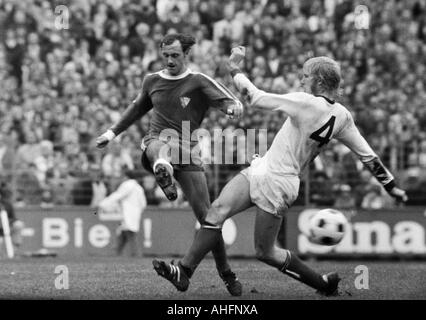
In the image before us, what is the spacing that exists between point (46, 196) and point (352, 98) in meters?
6.77

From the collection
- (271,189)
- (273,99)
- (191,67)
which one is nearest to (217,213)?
(271,189)

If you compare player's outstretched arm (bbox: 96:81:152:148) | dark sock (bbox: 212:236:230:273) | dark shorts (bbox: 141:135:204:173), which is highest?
player's outstretched arm (bbox: 96:81:152:148)

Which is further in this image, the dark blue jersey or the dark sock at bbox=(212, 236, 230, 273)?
the dark blue jersey

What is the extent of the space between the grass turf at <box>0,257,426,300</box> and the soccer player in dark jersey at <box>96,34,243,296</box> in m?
0.67

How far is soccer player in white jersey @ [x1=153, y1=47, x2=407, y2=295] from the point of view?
998 centimetres

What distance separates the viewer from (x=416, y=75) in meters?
24.0

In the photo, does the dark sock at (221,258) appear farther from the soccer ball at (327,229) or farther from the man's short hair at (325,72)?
the man's short hair at (325,72)

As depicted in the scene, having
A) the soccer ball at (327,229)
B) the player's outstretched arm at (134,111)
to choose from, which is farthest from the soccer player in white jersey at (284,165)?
the player's outstretched arm at (134,111)

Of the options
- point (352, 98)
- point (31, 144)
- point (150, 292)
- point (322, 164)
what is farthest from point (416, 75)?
point (150, 292)

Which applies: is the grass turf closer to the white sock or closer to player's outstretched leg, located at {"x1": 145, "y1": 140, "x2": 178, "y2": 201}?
player's outstretched leg, located at {"x1": 145, "y1": 140, "x2": 178, "y2": 201}

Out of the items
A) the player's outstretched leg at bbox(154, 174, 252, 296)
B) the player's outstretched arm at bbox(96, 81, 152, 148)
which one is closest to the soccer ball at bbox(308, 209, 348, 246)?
the player's outstretched leg at bbox(154, 174, 252, 296)

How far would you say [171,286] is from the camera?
454 inches

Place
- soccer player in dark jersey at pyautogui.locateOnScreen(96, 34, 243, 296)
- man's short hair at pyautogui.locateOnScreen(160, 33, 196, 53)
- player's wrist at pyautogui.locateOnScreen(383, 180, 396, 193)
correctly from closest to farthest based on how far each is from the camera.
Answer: player's wrist at pyautogui.locateOnScreen(383, 180, 396, 193)
soccer player in dark jersey at pyautogui.locateOnScreen(96, 34, 243, 296)
man's short hair at pyautogui.locateOnScreen(160, 33, 196, 53)
